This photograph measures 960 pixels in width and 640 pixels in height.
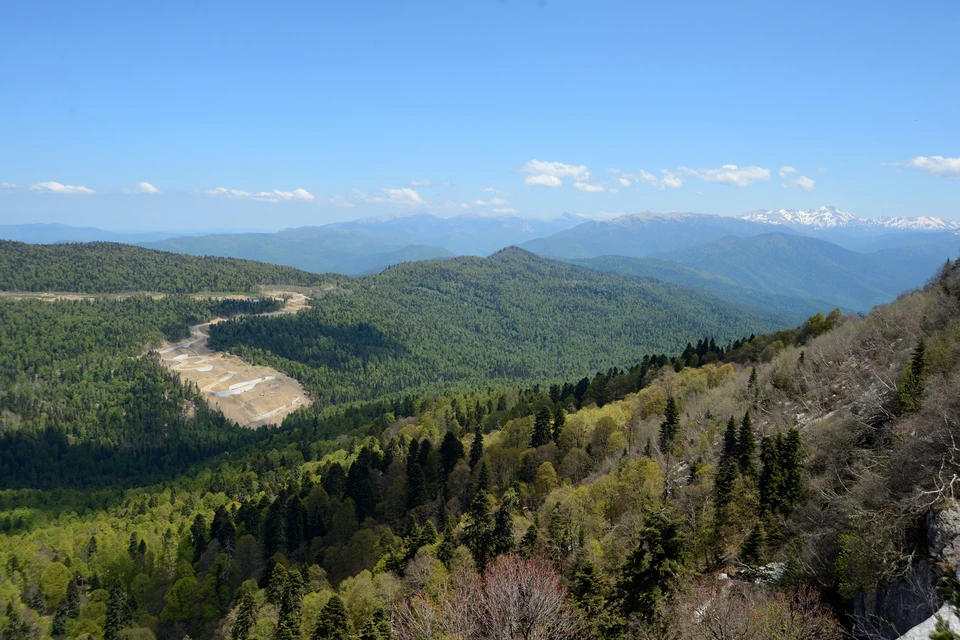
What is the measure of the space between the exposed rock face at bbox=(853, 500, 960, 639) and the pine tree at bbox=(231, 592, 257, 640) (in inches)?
1682

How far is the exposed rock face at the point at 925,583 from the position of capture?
1720 cm

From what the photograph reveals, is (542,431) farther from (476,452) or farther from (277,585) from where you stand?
(277,585)

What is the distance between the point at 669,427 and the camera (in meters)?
53.6

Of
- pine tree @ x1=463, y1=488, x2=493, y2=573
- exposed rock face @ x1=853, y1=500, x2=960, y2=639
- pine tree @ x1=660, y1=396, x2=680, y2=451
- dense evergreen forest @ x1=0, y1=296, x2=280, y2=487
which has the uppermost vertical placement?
exposed rock face @ x1=853, y1=500, x2=960, y2=639

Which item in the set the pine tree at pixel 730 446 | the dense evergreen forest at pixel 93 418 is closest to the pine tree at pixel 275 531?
the pine tree at pixel 730 446

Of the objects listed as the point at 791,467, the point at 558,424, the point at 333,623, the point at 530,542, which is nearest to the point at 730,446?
the point at 791,467

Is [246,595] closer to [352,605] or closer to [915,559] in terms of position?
[352,605]

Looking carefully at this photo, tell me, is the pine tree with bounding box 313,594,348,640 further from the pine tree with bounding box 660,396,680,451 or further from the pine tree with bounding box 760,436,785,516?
the pine tree with bounding box 660,396,680,451

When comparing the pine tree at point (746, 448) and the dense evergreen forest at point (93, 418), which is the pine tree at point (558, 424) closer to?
the pine tree at point (746, 448)

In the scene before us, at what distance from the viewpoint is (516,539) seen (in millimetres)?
39500

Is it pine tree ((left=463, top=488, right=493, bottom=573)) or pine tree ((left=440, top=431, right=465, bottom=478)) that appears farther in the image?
pine tree ((left=440, top=431, right=465, bottom=478))

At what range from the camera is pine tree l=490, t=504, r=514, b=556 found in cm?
3772

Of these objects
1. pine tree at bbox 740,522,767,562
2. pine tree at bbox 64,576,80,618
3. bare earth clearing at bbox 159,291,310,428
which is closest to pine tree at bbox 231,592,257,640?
pine tree at bbox 64,576,80,618

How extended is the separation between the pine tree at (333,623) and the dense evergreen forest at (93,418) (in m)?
121
